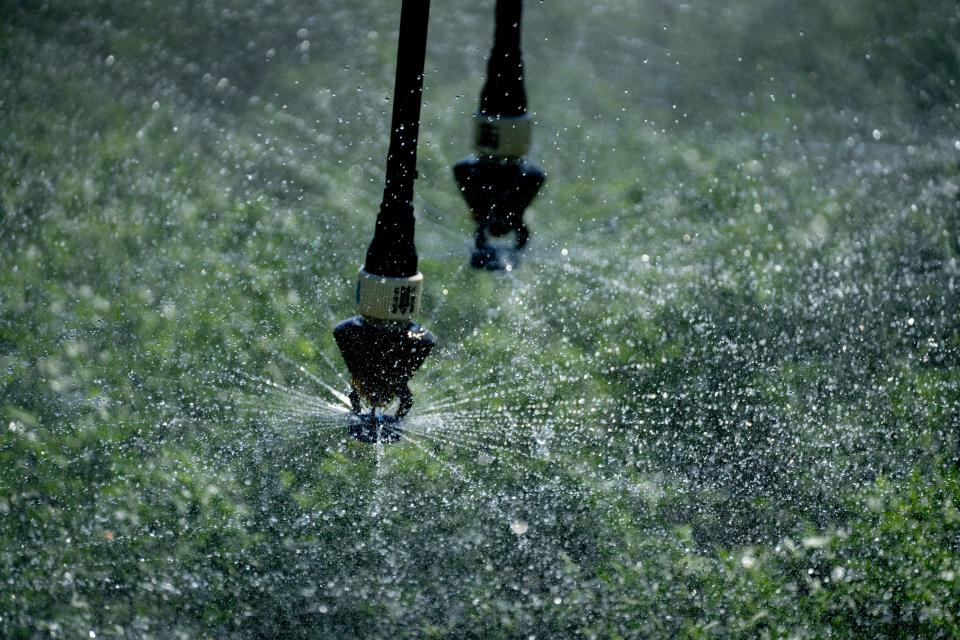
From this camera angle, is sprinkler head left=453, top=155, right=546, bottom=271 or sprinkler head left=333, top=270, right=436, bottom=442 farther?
sprinkler head left=453, top=155, right=546, bottom=271

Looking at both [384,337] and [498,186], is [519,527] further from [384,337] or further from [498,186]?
[498,186]

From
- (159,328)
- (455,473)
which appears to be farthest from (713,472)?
(159,328)

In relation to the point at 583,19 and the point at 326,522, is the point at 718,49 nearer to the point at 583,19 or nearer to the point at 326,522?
the point at 583,19

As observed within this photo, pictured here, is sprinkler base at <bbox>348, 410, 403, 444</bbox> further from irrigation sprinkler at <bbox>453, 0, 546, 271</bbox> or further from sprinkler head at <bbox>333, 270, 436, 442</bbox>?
irrigation sprinkler at <bbox>453, 0, 546, 271</bbox>

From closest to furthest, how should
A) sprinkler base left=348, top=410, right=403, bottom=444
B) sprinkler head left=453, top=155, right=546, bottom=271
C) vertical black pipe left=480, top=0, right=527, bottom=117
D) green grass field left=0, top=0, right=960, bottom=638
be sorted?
1. green grass field left=0, top=0, right=960, bottom=638
2. sprinkler base left=348, top=410, right=403, bottom=444
3. vertical black pipe left=480, top=0, right=527, bottom=117
4. sprinkler head left=453, top=155, right=546, bottom=271

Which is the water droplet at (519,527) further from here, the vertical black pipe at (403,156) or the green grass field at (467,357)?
the vertical black pipe at (403,156)

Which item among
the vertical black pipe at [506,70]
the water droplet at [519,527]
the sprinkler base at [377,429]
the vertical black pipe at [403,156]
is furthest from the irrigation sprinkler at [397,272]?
the vertical black pipe at [506,70]

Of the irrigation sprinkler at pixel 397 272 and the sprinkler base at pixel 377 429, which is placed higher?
the irrigation sprinkler at pixel 397 272

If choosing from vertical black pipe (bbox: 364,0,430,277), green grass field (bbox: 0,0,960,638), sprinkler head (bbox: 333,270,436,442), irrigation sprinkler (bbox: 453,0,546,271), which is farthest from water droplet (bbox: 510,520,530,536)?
irrigation sprinkler (bbox: 453,0,546,271)
